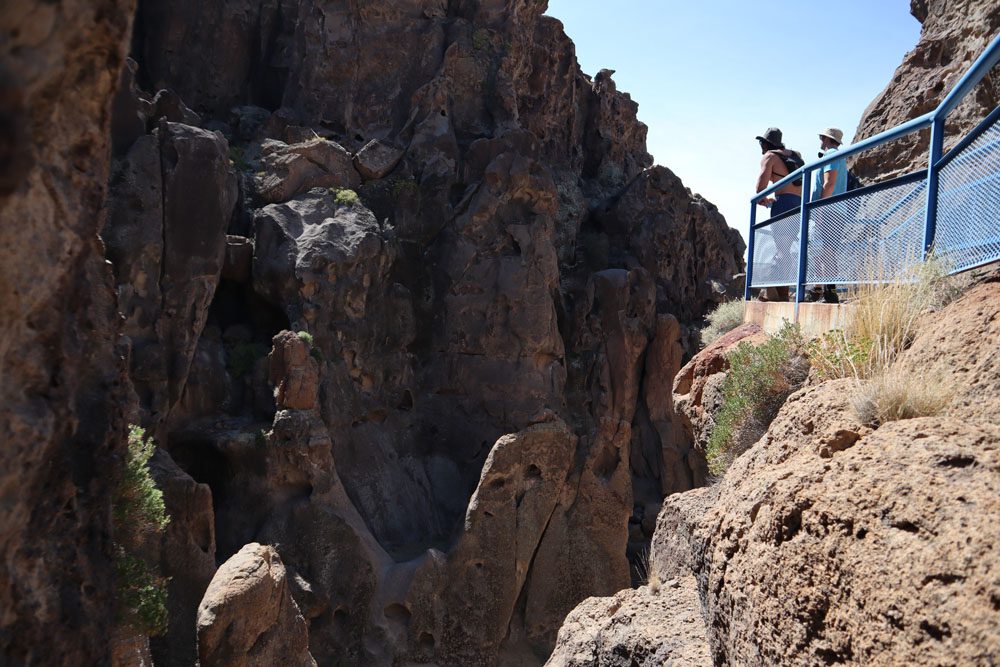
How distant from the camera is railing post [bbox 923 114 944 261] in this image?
527cm

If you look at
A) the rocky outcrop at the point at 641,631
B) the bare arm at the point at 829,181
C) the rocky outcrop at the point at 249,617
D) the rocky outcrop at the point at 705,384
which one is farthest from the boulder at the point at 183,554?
the bare arm at the point at 829,181

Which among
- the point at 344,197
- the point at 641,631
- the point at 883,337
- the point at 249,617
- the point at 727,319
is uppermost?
the point at 344,197

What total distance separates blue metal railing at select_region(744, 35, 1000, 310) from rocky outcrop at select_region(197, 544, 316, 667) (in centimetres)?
722

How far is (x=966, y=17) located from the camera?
29.0ft

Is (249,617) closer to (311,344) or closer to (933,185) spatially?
(311,344)

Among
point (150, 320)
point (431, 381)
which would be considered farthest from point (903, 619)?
point (431, 381)

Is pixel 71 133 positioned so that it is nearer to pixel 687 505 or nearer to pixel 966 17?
pixel 687 505

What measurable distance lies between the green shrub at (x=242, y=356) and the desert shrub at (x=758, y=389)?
512 inches

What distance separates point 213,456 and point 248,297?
14.6 feet

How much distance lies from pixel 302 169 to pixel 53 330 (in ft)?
51.6

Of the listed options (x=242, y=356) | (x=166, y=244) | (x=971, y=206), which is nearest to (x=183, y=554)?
(x=242, y=356)

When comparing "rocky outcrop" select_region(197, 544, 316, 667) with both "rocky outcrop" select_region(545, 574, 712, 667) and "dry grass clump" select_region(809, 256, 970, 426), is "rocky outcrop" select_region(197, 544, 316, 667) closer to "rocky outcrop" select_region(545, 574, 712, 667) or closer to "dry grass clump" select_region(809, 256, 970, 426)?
"rocky outcrop" select_region(545, 574, 712, 667)

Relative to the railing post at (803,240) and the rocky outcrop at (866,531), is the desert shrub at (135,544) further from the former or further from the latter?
the railing post at (803,240)

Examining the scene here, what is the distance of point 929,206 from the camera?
17.4 feet
